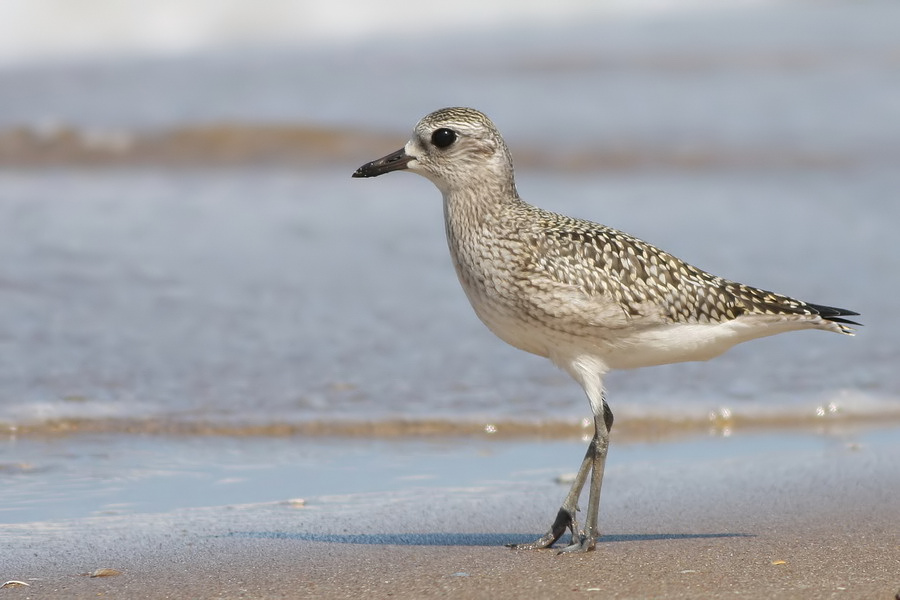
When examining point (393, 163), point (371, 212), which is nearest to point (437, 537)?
point (393, 163)

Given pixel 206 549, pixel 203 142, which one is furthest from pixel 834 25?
pixel 206 549

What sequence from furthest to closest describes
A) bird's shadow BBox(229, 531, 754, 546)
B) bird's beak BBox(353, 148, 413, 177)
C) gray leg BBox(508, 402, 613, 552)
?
bird's beak BBox(353, 148, 413, 177) < bird's shadow BBox(229, 531, 754, 546) < gray leg BBox(508, 402, 613, 552)

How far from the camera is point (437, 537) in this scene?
5578 mm

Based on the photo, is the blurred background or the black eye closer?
the black eye

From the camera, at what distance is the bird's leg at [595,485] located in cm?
537

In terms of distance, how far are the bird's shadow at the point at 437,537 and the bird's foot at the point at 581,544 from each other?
168 millimetres

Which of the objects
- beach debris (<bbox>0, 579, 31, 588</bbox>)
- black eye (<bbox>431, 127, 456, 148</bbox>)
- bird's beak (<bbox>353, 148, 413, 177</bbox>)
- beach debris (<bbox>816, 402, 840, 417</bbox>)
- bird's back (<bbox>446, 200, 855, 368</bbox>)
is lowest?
beach debris (<bbox>0, 579, 31, 588</bbox>)

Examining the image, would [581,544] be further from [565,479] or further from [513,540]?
[565,479]

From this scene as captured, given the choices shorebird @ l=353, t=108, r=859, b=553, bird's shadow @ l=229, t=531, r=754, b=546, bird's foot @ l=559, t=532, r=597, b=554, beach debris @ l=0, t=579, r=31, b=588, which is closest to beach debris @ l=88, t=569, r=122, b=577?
beach debris @ l=0, t=579, r=31, b=588

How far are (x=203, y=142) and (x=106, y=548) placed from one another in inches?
415

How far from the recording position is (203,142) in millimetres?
15367

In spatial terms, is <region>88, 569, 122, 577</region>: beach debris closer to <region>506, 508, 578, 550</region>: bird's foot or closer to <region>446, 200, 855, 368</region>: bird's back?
<region>506, 508, 578, 550</region>: bird's foot

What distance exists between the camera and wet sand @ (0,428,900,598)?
484cm

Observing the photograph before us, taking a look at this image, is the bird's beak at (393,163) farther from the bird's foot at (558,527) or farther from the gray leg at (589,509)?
the bird's foot at (558,527)
